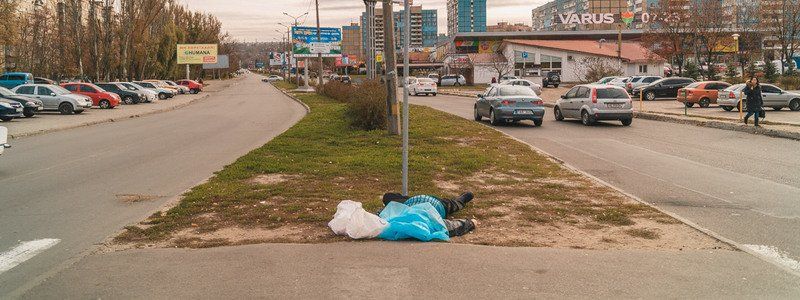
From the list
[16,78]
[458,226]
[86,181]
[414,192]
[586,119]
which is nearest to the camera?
[458,226]

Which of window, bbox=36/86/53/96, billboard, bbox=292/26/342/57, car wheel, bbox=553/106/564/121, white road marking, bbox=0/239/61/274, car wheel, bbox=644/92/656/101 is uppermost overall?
billboard, bbox=292/26/342/57

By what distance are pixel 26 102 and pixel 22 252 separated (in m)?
27.9

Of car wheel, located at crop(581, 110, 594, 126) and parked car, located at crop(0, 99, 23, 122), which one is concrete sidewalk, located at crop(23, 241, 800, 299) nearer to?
car wheel, located at crop(581, 110, 594, 126)

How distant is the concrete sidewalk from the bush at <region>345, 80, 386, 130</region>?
12.5 metres

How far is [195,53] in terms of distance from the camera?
3600 inches

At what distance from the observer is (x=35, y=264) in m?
6.19

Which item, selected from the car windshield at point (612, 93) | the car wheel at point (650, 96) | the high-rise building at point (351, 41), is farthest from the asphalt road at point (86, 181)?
the high-rise building at point (351, 41)

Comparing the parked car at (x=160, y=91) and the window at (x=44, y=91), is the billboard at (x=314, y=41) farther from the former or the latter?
the window at (x=44, y=91)

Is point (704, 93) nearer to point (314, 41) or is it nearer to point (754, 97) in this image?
point (754, 97)

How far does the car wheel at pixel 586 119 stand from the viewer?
23.7 m

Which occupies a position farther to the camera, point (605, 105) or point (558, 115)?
point (558, 115)

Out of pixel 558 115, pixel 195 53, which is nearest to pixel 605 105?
pixel 558 115

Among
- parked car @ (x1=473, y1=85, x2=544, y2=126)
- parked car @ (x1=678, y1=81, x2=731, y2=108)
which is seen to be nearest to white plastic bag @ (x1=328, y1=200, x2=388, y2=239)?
parked car @ (x1=473, y1=85, x2=544, y2=126)

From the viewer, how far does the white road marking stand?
20.4 ft
